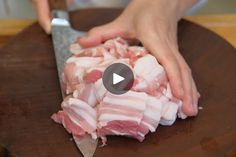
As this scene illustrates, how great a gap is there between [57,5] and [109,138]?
379 millimetres

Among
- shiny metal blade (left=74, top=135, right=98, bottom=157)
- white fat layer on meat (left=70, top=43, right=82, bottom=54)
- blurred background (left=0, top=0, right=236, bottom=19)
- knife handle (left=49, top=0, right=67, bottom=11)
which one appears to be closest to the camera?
shiny metal blade (left=74, top=135, right=98, bottom=157)

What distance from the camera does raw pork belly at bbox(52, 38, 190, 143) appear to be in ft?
2.50

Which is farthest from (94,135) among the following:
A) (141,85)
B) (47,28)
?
(47,28)

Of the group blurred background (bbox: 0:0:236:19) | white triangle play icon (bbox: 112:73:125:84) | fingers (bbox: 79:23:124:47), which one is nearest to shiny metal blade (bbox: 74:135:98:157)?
white triangle play icon (bbox: 112:73:125:84)

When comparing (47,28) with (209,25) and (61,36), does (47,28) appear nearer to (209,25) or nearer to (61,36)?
(61,36)

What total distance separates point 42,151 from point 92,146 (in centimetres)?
9

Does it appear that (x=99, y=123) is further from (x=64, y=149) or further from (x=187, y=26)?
(x=187, y=26)

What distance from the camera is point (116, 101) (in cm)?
77

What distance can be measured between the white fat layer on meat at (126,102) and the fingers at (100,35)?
191 millimetres

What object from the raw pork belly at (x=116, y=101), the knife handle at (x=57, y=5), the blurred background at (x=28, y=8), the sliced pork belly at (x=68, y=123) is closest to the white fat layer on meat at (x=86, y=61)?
the raw pork belly at (x=116, y=101)

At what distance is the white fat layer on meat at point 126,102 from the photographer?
0.76 metres

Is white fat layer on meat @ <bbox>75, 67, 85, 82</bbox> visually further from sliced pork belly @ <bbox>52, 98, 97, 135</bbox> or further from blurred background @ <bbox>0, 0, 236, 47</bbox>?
blurred background @ <bbox>0, 0, 236, 47</bbox>

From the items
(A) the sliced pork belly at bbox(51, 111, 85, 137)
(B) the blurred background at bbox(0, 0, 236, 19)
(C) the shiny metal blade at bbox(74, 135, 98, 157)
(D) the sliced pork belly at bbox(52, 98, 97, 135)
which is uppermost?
(D) the sliced pork belly at bbox(52, 98, 97, 135)

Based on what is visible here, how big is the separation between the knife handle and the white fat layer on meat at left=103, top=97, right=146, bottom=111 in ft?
1.09
